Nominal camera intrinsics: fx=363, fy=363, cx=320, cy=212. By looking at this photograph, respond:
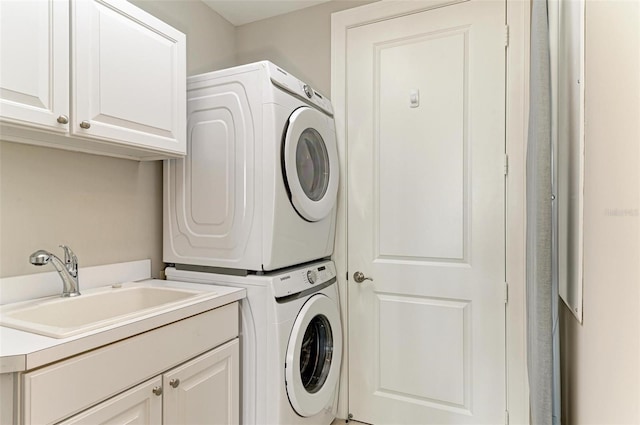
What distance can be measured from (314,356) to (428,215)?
1040 mm

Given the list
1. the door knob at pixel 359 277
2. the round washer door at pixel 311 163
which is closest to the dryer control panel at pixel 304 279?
the door knob at pixel 359 277

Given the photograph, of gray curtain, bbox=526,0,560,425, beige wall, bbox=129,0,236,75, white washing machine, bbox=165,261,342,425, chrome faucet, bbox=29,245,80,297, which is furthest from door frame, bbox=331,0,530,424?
chrome faucet, bbox=29,245,80,297

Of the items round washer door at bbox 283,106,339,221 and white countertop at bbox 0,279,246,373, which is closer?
white countertop at bbox 0,279,246,373

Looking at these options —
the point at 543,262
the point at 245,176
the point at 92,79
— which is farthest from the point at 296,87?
the point at 543,262

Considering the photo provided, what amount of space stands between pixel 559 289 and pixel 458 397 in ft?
3.02

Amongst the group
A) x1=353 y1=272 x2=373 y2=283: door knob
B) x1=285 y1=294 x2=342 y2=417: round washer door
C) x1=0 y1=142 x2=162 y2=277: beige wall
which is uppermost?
x1=0 y1=142 x2=162 y2=277: beige wall

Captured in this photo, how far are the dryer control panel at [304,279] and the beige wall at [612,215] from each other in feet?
3.75

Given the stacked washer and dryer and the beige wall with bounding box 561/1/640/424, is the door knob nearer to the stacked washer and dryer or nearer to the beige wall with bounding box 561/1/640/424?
the stacked washer and dryer

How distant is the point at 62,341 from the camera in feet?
3.23

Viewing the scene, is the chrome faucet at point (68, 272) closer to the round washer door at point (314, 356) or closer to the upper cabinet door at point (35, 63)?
the upper cabinet door at point (35, 63)

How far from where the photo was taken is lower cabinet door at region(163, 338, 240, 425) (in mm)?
1326

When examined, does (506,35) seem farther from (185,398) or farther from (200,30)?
(185,398)

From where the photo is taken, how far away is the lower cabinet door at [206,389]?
133 cm

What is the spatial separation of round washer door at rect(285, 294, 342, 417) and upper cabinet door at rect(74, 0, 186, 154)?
1.05 metres
